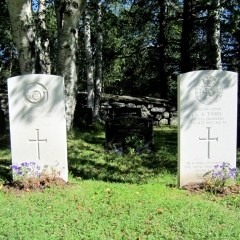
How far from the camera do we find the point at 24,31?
559 centimetres

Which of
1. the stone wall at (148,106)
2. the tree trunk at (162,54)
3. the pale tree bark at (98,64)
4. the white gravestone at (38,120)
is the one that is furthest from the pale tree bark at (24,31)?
the tree trunk at (162,54)

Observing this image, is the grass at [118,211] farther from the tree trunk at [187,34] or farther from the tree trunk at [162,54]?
the tree trunk at [162,54]

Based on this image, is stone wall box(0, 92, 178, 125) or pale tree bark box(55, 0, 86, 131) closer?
pale tree bark box(55, 0, 86, 131)

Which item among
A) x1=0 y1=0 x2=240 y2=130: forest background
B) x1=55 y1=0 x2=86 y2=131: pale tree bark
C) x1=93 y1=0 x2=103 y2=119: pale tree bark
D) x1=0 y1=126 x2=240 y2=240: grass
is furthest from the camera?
x1=93 y1=0 x2=103 y2=119: pale tree bark

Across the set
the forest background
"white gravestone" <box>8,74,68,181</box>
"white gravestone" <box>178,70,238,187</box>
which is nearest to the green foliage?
"white gravestone" <box>178,70,238,187</box>

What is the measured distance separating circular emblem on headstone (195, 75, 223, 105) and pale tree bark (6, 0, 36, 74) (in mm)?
3668

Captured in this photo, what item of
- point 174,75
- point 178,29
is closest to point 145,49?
point 174,75

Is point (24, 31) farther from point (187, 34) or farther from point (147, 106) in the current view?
point (187, 34)

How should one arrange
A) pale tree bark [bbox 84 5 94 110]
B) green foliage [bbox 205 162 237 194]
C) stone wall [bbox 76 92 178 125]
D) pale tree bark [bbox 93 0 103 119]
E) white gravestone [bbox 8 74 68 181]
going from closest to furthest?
1. green foliage [bbox 205 162 237 194]
2. white gravestone [bbox 8 74 68 181]
3. pale tree bark [bbox 84 5 94 110]
4. pale tree bark [bbox 93 0 103 119]
5. stone wall [bbox 76 92 178 125]

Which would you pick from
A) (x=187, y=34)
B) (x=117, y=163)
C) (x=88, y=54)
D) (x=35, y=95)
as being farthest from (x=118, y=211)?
(x=187, y=34)

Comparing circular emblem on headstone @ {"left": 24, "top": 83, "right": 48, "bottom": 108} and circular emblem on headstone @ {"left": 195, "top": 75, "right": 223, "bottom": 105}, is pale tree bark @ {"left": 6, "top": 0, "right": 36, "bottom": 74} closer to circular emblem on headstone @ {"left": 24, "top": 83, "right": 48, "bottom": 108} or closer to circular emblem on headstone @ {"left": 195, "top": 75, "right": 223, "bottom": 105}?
circular emblem on headstone @ {"left": 24, "top": 83, "right": 48, "bottom": 108}

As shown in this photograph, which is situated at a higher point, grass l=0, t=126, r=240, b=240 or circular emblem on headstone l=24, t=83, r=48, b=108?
circular emblem on headstone l=24, t=83, r=48, b=108

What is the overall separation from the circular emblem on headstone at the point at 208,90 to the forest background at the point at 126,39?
1905 millimetres

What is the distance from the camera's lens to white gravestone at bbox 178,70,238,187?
3.98m
